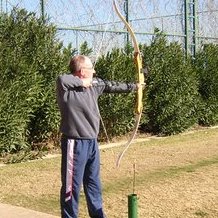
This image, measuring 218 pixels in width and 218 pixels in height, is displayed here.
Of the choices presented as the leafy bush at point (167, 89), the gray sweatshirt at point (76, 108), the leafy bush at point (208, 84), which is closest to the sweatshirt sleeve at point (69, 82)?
the gray sweatshirt at point (76, 108)

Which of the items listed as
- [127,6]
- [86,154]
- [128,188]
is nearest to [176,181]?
[128,188]

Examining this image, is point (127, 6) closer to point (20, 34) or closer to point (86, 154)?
point (20, 34)

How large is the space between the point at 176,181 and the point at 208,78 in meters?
7.75

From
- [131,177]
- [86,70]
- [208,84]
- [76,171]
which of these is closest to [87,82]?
[86,70]

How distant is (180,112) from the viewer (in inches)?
538

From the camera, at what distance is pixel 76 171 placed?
16.5ft

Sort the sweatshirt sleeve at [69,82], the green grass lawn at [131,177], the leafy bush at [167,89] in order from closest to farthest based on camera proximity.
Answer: the sweatshirt sleeve at [69,82], the green grass lawn at [131,177], the leafy bush at [167,89]

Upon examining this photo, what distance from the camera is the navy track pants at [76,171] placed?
5039 millimetres

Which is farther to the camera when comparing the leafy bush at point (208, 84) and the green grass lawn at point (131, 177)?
the leafy bush at point (208, 84)

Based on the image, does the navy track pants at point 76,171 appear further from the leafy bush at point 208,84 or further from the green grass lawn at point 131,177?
the leafy bush at point 208,84

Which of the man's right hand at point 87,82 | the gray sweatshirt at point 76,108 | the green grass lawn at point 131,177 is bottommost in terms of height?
the green grass lawn at point 131,177

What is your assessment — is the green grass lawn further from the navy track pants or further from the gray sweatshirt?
the gray sweatshirt

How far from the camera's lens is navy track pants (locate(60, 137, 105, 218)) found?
504 centimetres

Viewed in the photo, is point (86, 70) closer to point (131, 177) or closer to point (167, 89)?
point (131, 177)
